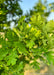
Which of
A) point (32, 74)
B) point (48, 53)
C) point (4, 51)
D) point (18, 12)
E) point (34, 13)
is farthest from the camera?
point (32, 74)

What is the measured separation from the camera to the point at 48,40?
5.34ft

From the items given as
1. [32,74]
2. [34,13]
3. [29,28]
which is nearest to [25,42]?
[29,28]

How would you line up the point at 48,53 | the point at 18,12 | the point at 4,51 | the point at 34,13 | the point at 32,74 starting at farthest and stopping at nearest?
the point at 32,74 → the point at 34,13 → the point at 18,12 → the point at 48,53 → the point at 4,51

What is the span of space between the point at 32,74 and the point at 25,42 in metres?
2.70

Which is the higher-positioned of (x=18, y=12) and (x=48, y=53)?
(x=18, y=12)

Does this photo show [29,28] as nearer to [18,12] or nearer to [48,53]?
[48,53]

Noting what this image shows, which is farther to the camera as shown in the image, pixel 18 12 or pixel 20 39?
pixel 18 12

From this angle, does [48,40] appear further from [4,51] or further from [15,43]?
[4,51]

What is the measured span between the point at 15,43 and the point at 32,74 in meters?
2.80

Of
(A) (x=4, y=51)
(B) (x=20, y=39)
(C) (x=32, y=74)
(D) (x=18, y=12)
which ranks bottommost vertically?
(C) (x=32, y=74)

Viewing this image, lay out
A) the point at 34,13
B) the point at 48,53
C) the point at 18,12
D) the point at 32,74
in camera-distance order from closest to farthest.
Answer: the point at 48,53 → the point at 18,12 → the point at 34,13 → the point at 32,74

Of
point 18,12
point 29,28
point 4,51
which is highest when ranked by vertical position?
point 18,12

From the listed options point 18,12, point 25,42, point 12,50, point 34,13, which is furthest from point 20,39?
point 34,13

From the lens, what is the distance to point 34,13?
280 centimetres
